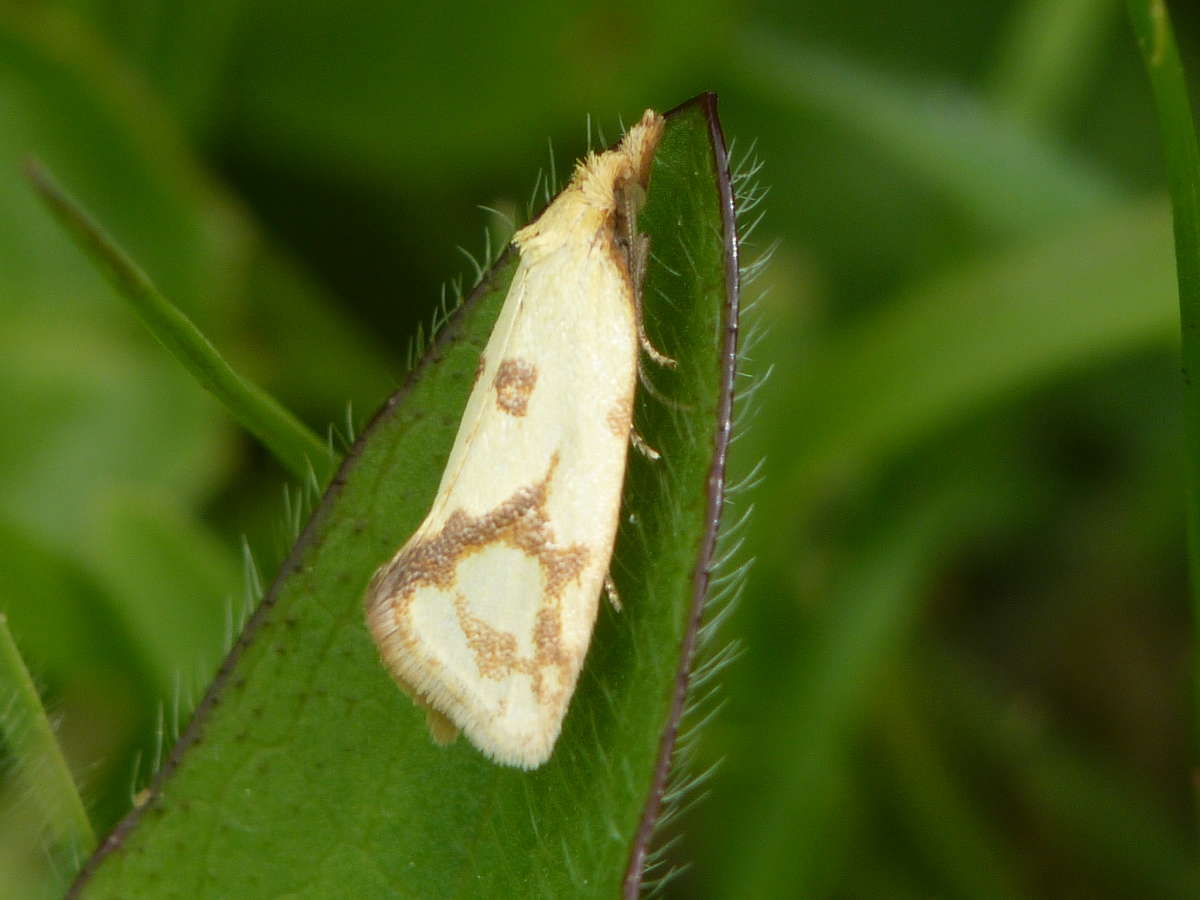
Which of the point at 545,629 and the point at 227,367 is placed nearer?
the point at 545,629

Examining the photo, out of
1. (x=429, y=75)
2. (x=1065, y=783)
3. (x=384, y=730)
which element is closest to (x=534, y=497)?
(x=384, y=730)

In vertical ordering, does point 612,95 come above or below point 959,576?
above

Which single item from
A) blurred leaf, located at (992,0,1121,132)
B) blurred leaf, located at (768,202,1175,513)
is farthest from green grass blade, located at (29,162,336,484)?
blurred leaf, located at (992,0,1121,132)

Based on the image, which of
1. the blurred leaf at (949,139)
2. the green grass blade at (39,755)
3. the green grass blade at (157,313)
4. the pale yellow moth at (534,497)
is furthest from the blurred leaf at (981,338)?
the green grass blade at (39,755)

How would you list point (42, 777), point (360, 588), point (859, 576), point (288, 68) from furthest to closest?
point (288, 68) < point (859, 576) < point (42, 777) < point (360, 588)

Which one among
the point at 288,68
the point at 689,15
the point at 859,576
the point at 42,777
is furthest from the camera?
the point at 288,68

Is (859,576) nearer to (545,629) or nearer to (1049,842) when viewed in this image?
(1049,842)

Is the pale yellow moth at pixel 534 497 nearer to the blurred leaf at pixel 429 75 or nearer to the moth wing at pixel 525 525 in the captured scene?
the moth wing at pixel 525 525

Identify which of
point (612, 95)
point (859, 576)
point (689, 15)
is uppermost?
point (689, 15)

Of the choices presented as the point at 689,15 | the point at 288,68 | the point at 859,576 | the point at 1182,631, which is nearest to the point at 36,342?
the point at 288,68
